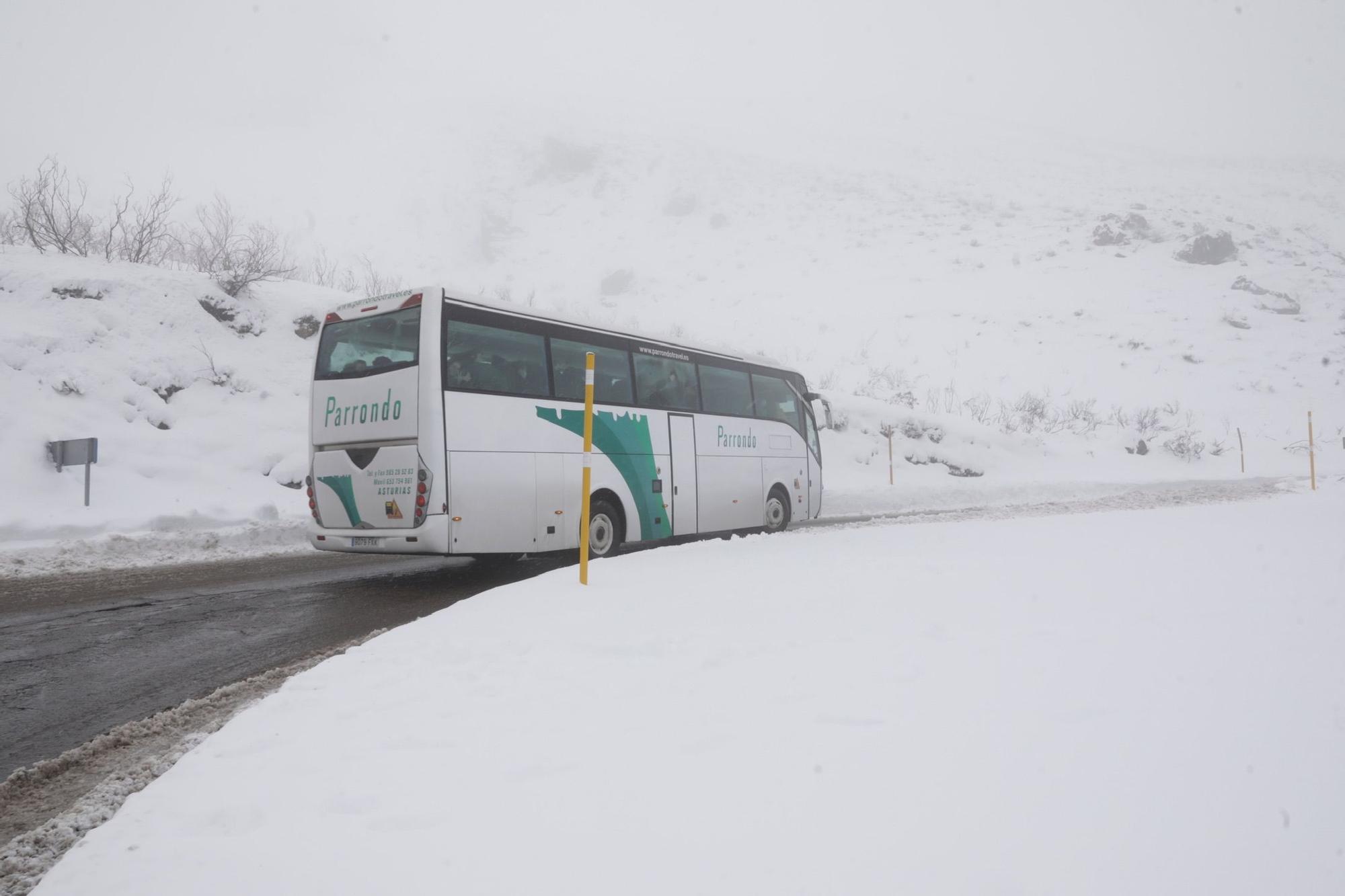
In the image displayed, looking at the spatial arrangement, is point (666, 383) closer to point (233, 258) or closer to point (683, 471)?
point (683, 471)

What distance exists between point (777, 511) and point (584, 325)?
5725 mm

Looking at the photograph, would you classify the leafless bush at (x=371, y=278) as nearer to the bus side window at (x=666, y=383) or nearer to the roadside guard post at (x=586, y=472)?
the bus side window at (x=666, y=383)

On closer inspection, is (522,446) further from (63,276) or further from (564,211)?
(564,211)

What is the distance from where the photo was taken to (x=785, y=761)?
122 inches

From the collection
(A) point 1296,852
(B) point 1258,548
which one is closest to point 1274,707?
(A) point 1296,852

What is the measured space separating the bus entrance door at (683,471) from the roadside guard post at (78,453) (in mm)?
8368

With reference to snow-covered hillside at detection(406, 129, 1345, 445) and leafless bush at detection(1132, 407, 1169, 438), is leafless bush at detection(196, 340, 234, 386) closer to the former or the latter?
snow-covered hillside at detection(406, 129, 1345, 445)

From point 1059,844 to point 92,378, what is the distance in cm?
1741

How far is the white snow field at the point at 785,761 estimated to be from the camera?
2385mm

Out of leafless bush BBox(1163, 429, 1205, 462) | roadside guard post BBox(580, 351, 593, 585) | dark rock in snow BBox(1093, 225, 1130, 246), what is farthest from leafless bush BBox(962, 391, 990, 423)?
dark rock in snow BBox(1093, 225, 1130, 246)

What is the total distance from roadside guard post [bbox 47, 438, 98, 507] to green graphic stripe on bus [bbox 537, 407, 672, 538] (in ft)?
24.3

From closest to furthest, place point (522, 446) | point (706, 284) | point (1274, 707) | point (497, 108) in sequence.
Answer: point (1274, 707), point (522, 446), point (706, 284), point (497, 108)

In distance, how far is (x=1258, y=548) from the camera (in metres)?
8.66

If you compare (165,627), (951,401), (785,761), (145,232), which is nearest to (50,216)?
(145,232)
